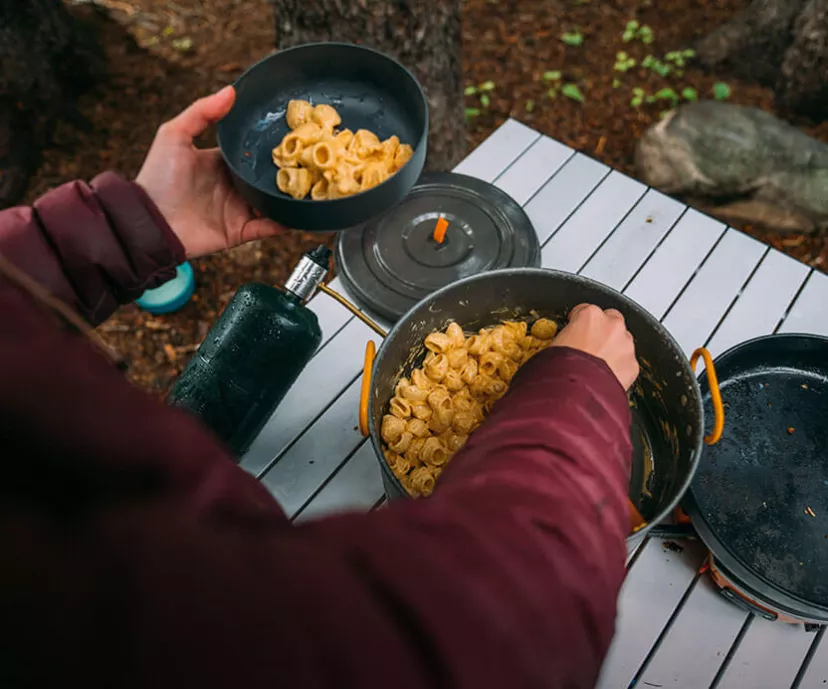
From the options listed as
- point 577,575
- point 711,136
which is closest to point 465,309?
point 577,575

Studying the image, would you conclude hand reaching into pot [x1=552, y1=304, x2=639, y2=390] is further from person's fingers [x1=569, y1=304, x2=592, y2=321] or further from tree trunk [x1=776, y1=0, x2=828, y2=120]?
tree trunk [x1=776, y1=0, x2=828, y2=120]

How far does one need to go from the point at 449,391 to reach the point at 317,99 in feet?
2.74

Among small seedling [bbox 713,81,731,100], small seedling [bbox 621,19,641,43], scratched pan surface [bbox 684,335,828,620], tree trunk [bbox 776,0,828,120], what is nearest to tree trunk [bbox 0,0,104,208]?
small seedling [bbox 621,19,641,43]

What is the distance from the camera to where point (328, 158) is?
1.41m

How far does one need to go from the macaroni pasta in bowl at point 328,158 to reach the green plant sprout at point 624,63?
86.3 inches

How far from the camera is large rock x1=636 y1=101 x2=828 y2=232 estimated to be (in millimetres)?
2627

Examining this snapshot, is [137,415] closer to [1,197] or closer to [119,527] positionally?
[119,527]

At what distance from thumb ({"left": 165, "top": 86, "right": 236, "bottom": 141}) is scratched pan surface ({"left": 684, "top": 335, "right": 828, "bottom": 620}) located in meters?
1.24

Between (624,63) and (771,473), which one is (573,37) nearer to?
(624,63)

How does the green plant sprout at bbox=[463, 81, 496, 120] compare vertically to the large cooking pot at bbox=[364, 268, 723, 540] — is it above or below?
below

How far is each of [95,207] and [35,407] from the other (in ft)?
3.01

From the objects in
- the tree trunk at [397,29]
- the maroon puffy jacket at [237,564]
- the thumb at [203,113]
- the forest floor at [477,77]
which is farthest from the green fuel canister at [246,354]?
the forest floor at [477,77]

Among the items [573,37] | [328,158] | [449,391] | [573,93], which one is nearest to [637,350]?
[449,391]

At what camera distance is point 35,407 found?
475 millimetres
